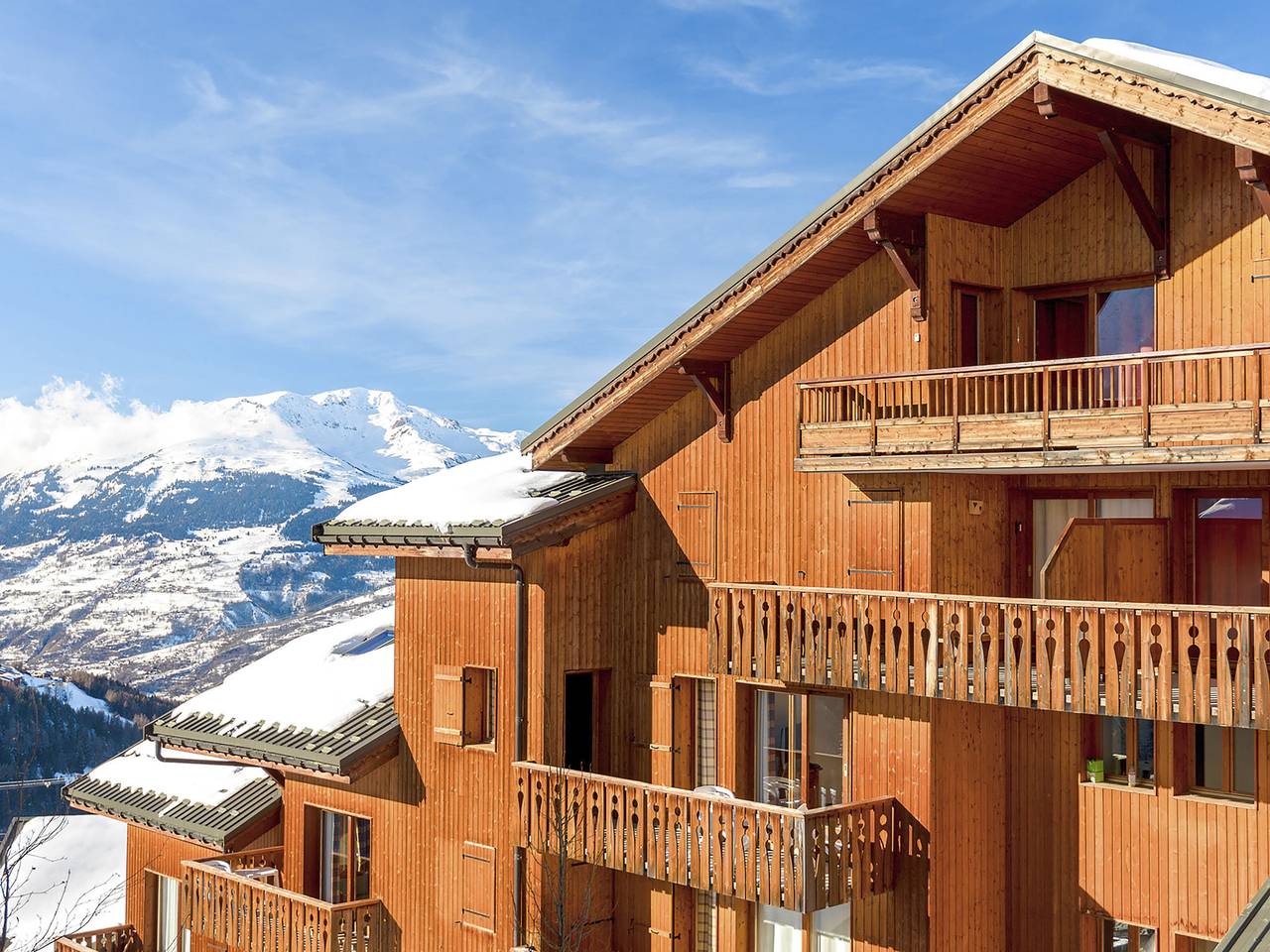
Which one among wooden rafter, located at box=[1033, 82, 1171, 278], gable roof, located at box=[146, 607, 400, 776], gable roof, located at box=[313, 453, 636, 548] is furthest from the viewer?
gable roof, located at box=[146, 607, 400, 776]

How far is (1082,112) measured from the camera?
1509 centimetres

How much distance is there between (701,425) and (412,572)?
5.57 m

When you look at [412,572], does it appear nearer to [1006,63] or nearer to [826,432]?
[826,432]

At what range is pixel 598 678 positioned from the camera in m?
21.0

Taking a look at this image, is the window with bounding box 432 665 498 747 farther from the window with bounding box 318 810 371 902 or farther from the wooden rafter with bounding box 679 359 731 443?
the wooden rafter with bounding box 679 359 731 443

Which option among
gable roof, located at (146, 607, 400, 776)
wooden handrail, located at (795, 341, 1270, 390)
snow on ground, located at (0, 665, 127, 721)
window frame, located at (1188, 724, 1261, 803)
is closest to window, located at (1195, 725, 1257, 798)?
window frame, located at (1188, 724, 1261, 803)

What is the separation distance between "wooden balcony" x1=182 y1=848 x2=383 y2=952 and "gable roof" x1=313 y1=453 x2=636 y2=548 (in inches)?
235

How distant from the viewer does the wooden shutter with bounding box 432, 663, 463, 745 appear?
2060cm

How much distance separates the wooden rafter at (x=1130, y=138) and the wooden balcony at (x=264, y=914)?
613 inches

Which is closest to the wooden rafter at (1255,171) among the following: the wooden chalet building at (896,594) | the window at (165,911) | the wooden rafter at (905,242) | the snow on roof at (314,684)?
the wooden chalet building at (896,594)

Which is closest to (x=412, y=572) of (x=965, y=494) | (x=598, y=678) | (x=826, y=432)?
(x=598, y=678)

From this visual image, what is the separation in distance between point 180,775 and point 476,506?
1085 centimetres

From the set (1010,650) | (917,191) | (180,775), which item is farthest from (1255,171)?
(180,775)

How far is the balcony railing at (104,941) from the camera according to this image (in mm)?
26094
